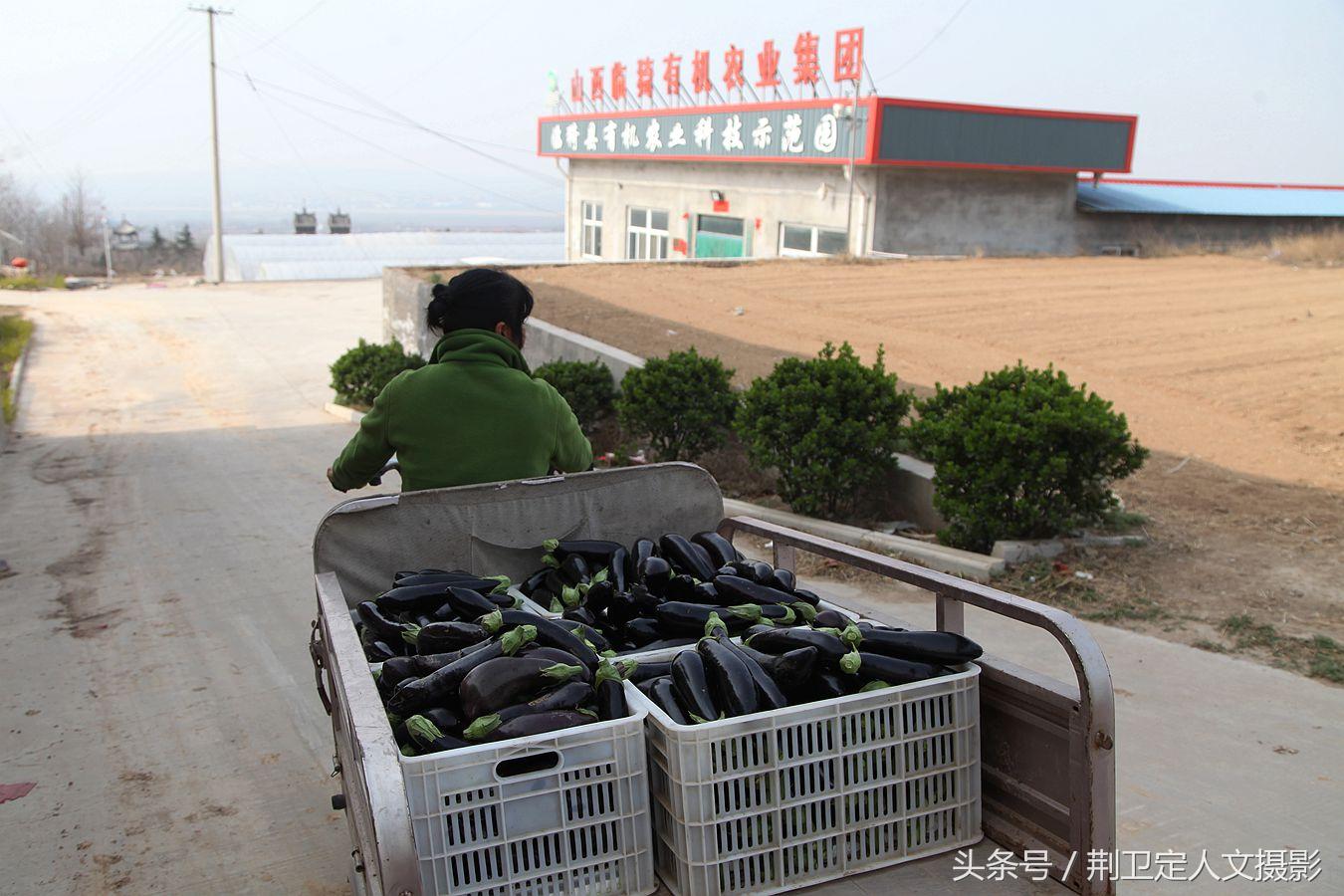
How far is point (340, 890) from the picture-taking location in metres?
3.63

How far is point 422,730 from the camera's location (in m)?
2.28

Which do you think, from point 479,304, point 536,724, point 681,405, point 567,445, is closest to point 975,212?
point 681,405

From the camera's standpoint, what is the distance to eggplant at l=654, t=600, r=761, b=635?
2902 mm

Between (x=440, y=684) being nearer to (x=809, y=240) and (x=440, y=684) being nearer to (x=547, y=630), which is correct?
(x=547, y=630)

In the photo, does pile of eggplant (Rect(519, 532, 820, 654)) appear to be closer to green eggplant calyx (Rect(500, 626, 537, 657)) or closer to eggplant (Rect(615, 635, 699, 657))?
eggplant (Rect(615, 635, 699, 657))

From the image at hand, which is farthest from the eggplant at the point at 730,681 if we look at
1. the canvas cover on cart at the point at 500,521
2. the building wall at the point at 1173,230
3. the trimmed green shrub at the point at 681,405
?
the building wall at the point at 1173,230

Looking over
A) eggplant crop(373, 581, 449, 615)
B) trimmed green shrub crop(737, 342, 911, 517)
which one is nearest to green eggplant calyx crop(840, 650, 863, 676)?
eggplant crop(373, 581, 449, 615)

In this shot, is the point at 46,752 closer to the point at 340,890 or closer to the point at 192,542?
the point at 340,890

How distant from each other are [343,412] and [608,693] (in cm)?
1250

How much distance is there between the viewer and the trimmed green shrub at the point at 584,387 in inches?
A: 416

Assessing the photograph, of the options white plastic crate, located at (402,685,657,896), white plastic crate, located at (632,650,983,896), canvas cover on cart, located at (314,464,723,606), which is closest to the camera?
white plastic crate, located at (402,685,657,896)

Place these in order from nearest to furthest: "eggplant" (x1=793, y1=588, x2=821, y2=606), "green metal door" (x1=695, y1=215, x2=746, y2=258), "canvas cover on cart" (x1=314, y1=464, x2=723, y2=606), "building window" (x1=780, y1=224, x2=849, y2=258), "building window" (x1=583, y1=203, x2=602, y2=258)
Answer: "eggplant" (x1=793, y1=588, x2=821, y2=606)
"canvas cover on cart" (x1=314, y1=464, x2=723, y2=606)
"building window" (x1=780, y1=224, x2=849, y2=258)
"green metal door" (x1=695, y1=215, x2=746, y2=258)
"building window" (x1=583, y1=203, x2=602, y2=258)

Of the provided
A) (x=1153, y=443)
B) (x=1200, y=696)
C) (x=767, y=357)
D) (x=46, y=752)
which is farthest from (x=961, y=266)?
(x=46, y=752)

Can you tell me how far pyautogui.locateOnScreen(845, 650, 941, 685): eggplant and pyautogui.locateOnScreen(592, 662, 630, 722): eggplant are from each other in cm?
54
